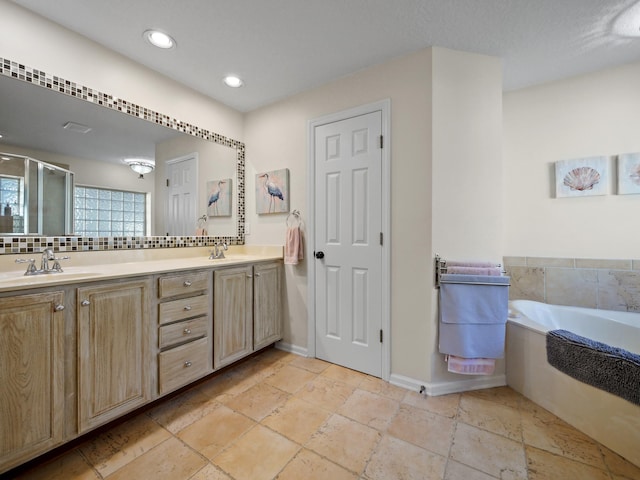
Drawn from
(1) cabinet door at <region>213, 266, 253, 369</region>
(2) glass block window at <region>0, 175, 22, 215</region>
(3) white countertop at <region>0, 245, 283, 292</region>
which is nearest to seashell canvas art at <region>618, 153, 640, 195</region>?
(3) white countertop at <region>0, 245, 283, 292</region>

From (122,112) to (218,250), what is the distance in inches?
49.7

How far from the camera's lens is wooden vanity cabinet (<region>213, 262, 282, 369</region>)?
1.97m

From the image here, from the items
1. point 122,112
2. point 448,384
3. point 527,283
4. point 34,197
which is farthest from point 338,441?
point 122,112

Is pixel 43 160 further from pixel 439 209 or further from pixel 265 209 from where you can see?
pixel 439 209

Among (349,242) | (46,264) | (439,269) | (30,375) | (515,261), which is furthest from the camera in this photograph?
(515,261)

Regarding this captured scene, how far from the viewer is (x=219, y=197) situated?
8.43 ft

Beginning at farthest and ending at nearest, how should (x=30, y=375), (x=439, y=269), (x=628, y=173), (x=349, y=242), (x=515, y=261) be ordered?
(x=515, y=261) < (x=349, y=242) < (x=628, y=173) < (x=439, y=269) < (x=30, y=375)

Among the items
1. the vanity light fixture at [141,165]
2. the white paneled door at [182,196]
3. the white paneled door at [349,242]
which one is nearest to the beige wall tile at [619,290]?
the white paneled door at [349,242]

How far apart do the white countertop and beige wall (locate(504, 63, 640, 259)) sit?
232 cm

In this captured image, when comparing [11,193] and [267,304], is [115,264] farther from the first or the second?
[267,304]

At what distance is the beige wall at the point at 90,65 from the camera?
1.48m

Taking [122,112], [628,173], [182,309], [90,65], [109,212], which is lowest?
[182,309]

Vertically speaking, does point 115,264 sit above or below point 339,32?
below

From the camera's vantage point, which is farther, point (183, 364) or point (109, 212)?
point (109, 212)
